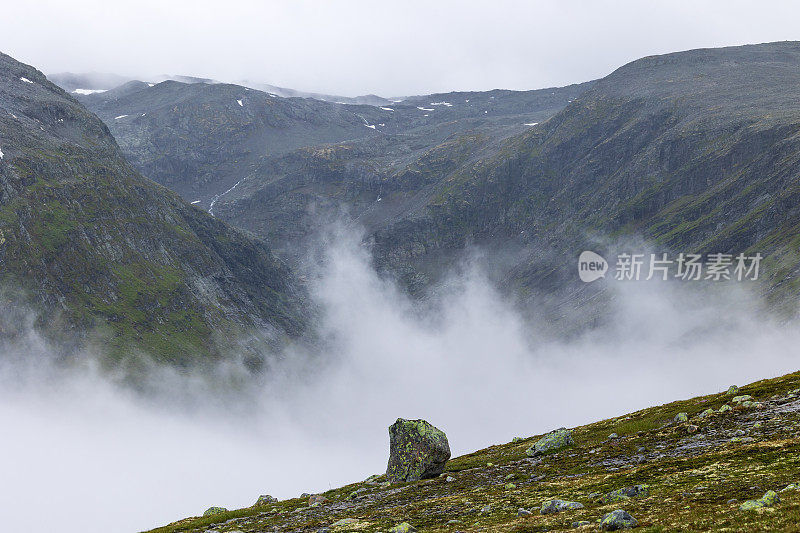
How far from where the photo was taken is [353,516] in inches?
1711

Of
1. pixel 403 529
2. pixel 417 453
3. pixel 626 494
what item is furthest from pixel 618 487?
pixel 417 453

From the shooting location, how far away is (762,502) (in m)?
A: 22.9

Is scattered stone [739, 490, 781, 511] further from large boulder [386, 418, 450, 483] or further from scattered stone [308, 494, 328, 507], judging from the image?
scattered stone [308, 494, 328, 507]

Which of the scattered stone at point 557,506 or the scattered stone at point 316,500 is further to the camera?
the scattered stone at point 316,500

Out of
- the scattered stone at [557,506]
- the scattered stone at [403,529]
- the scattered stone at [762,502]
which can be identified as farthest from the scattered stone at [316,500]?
the scattered stone at [762,502]

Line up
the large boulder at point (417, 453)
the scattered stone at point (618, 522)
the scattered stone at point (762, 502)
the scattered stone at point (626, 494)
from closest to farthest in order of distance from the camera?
the scattered stone at point (762, 502), the scattered stone at point (618, 522), the scattered stone at point (626, 494), the large boulder at point (417, 453)

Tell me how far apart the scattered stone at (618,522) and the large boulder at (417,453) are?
3479 cm

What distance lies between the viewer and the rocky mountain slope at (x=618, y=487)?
24688mm

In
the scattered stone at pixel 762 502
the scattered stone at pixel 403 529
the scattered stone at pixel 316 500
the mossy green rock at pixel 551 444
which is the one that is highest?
the mossy green rock at pixel 551 444

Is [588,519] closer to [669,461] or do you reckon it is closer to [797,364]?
[669,461]

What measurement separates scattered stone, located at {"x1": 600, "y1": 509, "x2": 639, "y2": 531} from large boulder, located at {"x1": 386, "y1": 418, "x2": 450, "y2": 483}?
34794mm

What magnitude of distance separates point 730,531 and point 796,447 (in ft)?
56.5

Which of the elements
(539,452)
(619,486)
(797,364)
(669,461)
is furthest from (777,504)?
(797,364)

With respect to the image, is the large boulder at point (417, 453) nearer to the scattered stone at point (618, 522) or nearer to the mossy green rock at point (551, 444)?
the mossy green rock at point (551, 444)
